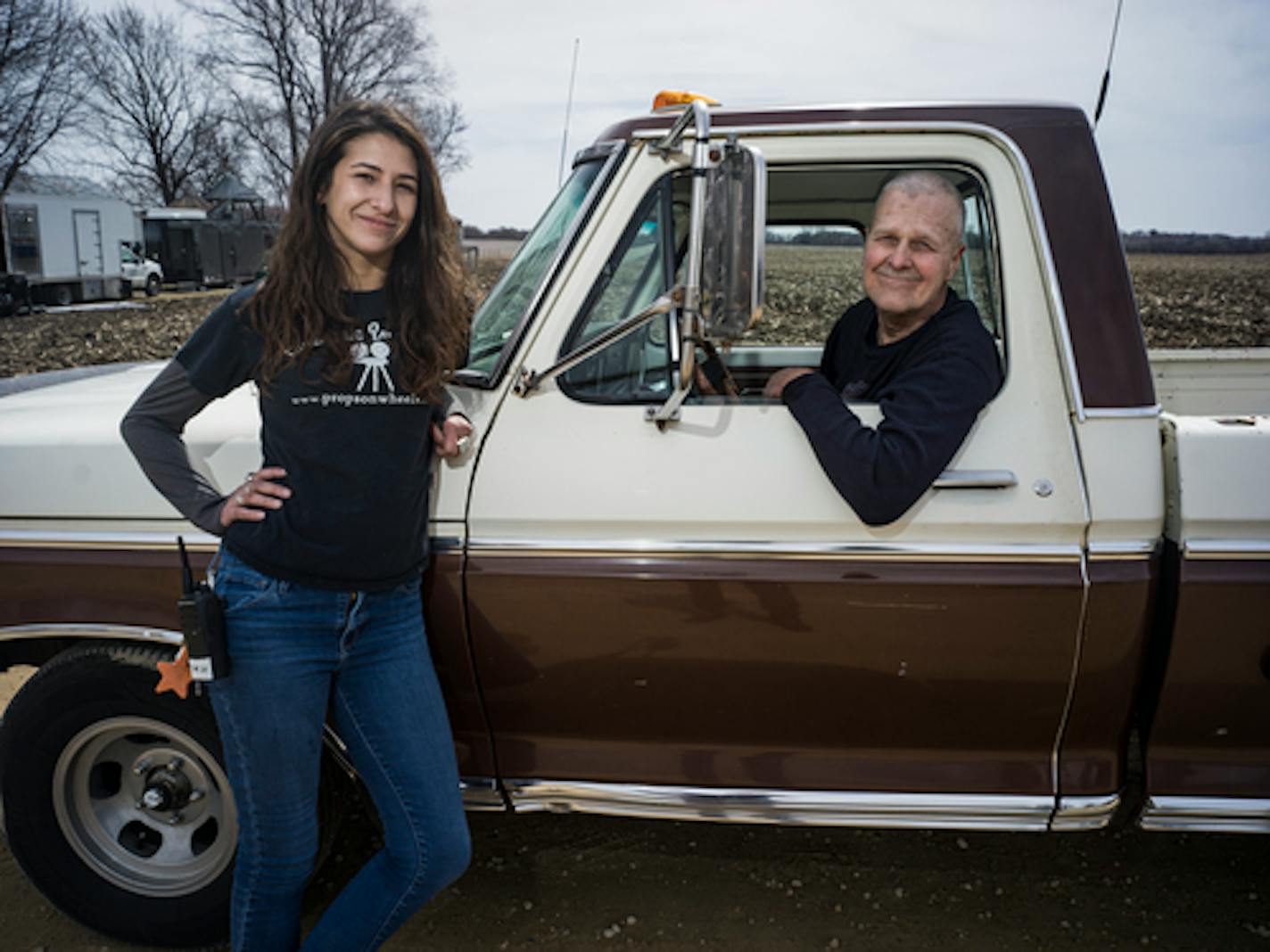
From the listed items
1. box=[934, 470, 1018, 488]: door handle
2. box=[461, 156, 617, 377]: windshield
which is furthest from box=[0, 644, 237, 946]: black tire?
box=[934, 470, 1018, 488]: door handle

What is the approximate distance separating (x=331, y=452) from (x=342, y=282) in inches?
14.6

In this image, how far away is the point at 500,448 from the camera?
228 centimetres

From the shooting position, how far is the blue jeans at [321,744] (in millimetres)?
1963

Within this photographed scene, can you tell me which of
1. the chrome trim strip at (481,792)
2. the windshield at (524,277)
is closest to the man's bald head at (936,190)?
the windshield at (524,277)

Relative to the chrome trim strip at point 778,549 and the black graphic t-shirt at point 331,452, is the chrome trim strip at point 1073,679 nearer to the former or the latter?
the chrome trim strip at point 778,549

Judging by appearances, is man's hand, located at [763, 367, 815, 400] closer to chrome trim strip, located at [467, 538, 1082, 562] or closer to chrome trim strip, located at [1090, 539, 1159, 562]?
chrome trim strip, located at [467, 538, 1082, 562]

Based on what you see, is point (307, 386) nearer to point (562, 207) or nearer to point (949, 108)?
point (562, 207)

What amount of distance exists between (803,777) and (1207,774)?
907 millimetres

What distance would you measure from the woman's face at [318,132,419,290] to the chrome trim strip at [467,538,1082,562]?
70 centimetres

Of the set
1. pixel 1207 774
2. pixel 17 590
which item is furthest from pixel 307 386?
pixel 1207 774

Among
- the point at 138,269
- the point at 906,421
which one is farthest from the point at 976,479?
the point at 138,269

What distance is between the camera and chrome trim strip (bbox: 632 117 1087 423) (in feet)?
7.19

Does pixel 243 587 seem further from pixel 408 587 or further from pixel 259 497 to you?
pixel 408 587

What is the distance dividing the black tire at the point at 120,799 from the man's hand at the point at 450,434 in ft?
2.86
